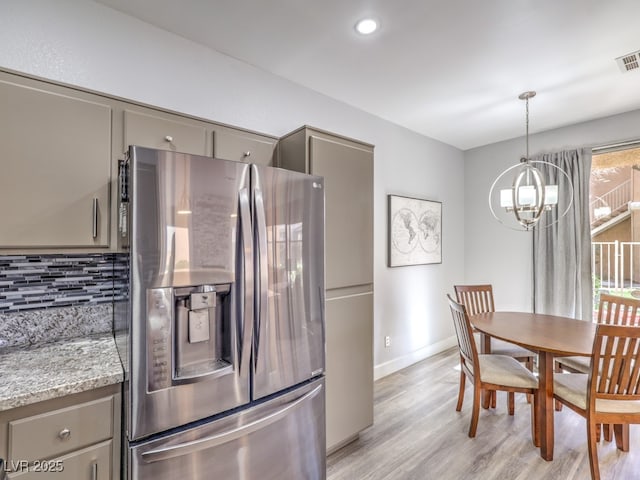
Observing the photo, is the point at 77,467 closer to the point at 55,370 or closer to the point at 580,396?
the point at 55,370

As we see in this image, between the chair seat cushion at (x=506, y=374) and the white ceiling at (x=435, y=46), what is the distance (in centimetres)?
224

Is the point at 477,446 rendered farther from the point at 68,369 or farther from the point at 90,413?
the point at 68,369

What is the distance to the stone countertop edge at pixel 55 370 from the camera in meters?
1.12

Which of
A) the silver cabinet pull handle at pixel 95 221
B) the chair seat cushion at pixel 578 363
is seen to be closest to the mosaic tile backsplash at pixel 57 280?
the silver cabinet pull handle at pixel 95 221

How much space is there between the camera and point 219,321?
145cm

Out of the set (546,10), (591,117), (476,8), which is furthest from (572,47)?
(591,117)

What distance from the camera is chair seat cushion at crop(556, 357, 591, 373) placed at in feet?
7.74

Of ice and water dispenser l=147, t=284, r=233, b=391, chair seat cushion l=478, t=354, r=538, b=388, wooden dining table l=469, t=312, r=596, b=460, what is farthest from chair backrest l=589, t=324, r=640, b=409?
ice and water dispenser l=147, t=284, r=233, b=391

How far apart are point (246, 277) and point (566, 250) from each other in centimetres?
367

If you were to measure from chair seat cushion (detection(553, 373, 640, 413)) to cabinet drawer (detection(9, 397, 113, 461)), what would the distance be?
2.54 m

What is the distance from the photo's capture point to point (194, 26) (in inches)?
76.9

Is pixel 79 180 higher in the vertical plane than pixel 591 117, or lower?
lower

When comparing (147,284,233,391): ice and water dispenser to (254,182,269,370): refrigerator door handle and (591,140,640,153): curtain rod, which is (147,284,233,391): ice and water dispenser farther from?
(591,140,640,153): curtain rod

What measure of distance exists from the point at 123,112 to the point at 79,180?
39 centimetres
